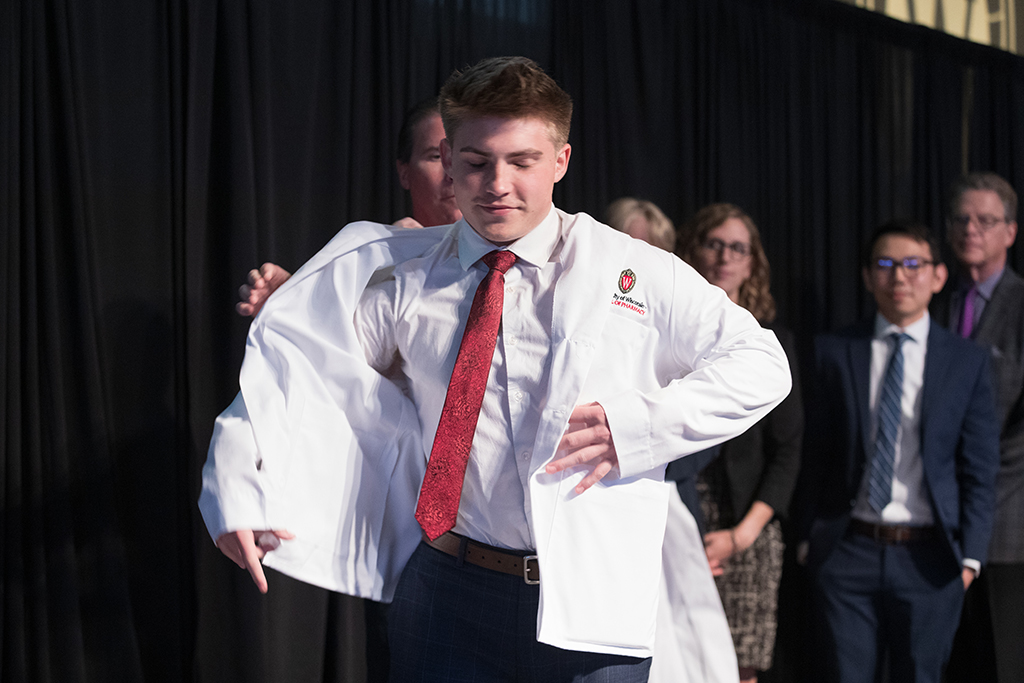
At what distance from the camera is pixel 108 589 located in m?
2.45

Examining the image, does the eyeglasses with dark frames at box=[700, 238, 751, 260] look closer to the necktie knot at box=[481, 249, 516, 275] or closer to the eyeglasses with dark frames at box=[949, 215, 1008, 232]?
the eyeglasses with dark frames at box=[949, 215, 1008, 232]

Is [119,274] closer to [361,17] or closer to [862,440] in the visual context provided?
[361,17]

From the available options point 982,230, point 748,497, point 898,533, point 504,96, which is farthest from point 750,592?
point 504,96

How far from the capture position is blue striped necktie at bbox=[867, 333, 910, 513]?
9.52 feet

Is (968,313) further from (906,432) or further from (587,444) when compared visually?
(587,444)

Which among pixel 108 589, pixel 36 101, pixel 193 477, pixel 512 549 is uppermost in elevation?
pixel 36 101

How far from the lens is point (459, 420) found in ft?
5.17

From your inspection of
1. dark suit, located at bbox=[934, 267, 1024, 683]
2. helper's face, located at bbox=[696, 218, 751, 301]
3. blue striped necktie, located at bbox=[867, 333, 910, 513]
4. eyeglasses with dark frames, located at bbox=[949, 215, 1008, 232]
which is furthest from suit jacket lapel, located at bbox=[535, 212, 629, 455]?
eyeglasses with dark frames, located at bbox=[949, 215, 1008, 232]

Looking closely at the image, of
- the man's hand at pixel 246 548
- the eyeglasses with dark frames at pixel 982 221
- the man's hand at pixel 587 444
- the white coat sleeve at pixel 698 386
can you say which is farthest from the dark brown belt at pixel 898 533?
the man's hand at pixel 246 548

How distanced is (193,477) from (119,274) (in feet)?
2.11

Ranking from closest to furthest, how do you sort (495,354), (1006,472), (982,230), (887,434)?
(495,354)
(887,434)
(1006,472)
(982,230)

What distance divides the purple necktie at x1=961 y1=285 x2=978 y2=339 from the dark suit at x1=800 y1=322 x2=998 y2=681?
21.8 inches

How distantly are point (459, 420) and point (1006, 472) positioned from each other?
2.62 metres

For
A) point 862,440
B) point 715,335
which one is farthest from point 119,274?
point 862,440
